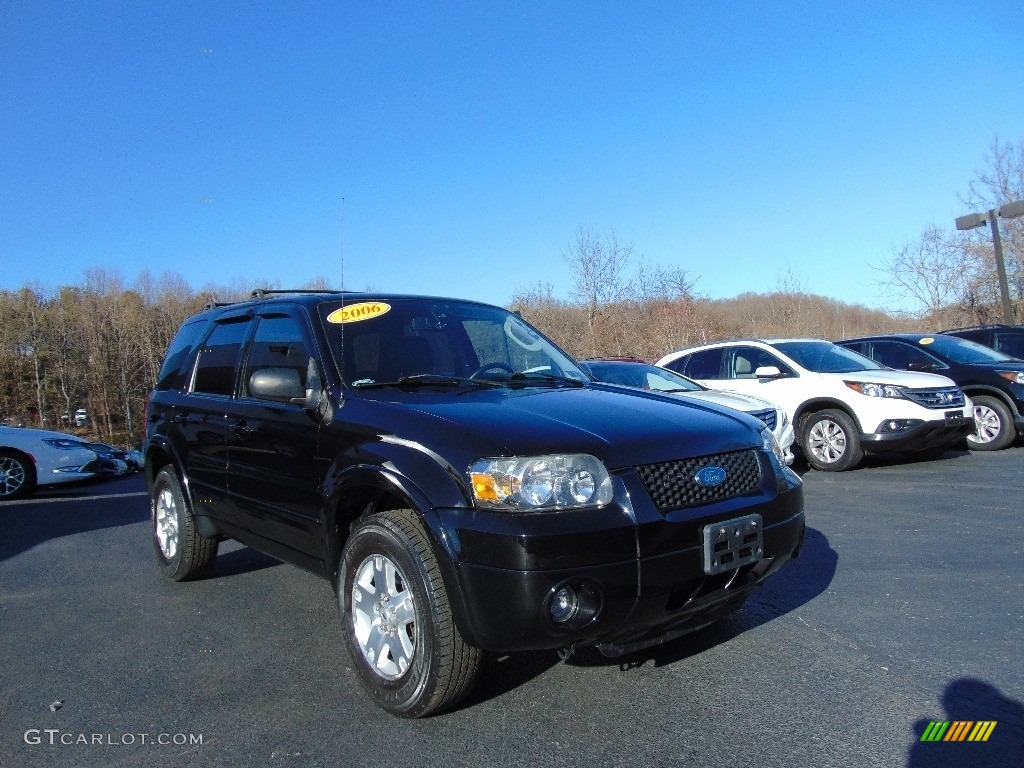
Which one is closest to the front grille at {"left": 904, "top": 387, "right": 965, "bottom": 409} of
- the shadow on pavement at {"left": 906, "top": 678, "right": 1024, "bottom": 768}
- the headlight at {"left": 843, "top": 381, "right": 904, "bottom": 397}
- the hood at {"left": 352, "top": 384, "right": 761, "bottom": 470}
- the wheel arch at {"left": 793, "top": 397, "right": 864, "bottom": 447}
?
the headlight at {"left": 843, "top": 381, "right": 904, "bottom": 397}

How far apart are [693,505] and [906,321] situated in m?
35.5

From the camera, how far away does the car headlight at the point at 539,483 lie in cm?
273

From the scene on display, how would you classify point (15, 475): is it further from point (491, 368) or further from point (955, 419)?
point (955, 419)

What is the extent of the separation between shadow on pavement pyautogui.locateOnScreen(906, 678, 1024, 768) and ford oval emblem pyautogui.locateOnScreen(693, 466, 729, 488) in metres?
1.12

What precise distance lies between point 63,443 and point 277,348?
8.51 metres

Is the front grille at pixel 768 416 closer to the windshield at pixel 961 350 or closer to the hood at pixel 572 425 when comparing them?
the windshield at pixel 961 350

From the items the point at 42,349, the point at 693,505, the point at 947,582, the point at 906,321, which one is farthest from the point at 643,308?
the point at 42,349

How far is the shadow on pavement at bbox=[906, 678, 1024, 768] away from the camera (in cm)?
256

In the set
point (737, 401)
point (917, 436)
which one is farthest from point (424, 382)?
point (917, 436)

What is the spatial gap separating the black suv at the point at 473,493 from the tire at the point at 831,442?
20.4ft

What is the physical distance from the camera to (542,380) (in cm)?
398

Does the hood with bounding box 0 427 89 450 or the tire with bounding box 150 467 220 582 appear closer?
the tire with bounding box 150 467 220 582

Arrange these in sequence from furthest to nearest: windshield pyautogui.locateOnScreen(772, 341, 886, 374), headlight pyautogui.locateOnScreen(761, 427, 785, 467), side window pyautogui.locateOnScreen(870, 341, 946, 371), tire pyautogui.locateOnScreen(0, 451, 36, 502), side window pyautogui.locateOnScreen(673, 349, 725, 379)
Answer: side window pyautogui.locateOnScreen(870, 341, 946, 371)
side window pyautogui.locateOnScreen(673, 349, 725, 379)
tire pyautogui.locateOnScreen(0, 451, 36, 502)
windshield pyautogui.locateOnScreen(772, 341, 886, 374)
headlight pyautogui.locateOnScreen(761, 427, 785, 467)

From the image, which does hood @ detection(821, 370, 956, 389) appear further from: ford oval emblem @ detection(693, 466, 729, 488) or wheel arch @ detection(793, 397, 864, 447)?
ford oval emblem @ detection(693, 466, 729, 488)
